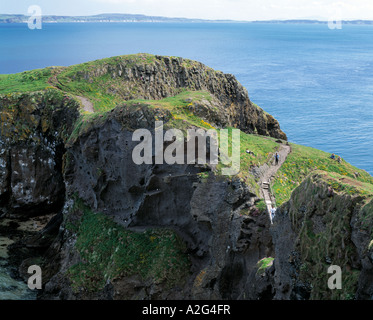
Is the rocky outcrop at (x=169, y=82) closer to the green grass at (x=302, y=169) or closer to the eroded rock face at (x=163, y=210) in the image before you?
the green grass at (x=302, y=169)

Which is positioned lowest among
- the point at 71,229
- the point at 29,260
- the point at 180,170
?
the point at 29,260

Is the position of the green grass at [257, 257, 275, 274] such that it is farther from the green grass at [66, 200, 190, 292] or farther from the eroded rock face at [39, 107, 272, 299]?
the green grass at [66, 200, 190, 292]

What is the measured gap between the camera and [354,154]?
292ft

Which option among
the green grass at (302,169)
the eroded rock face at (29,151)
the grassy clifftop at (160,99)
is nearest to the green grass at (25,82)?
the grassy clifftop at (160,99)

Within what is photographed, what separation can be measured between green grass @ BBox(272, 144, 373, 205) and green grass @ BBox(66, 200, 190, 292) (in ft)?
37.3

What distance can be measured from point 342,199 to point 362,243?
284 centimetres

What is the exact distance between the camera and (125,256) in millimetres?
41500

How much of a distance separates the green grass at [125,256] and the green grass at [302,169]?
11.4 m

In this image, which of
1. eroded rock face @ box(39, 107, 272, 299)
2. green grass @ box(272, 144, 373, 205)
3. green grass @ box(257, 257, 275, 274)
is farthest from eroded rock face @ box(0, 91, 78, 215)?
green grass @ box(257, 257, 275, 274)

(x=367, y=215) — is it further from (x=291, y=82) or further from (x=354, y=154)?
(x=291, y=82)

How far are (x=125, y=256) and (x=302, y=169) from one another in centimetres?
2172

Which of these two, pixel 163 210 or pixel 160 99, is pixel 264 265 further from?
pixel 160 99

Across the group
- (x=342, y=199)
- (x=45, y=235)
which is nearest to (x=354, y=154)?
(x=45, y=235)

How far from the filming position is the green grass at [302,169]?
1707 inches
